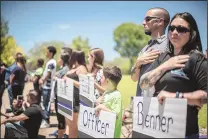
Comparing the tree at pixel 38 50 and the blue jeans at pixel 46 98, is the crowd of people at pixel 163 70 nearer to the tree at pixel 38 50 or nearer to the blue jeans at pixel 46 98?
the blue jeans at pixel 46 98

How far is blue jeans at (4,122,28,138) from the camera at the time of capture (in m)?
4.21

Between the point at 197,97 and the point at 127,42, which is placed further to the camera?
the point at 127,42

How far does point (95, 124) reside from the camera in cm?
304

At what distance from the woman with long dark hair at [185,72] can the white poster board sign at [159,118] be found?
66 mm

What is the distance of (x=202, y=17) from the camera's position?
371 cm

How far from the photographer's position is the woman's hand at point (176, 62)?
234 cm

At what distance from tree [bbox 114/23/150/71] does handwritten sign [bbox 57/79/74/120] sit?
3.69ft

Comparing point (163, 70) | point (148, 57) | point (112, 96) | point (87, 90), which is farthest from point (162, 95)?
point (87, 90)

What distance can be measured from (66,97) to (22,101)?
1.19 meters

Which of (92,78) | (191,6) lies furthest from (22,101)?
(191,6)

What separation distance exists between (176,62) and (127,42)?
2961 millimetres

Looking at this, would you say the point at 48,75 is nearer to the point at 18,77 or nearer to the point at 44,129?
the point at 18,77

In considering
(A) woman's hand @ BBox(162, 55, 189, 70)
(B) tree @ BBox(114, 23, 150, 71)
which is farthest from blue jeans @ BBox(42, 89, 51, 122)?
(A) woman's hand @ BBox(162, 55, 189, 70)

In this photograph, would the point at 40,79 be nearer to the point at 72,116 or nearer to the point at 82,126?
the point at 72,116
